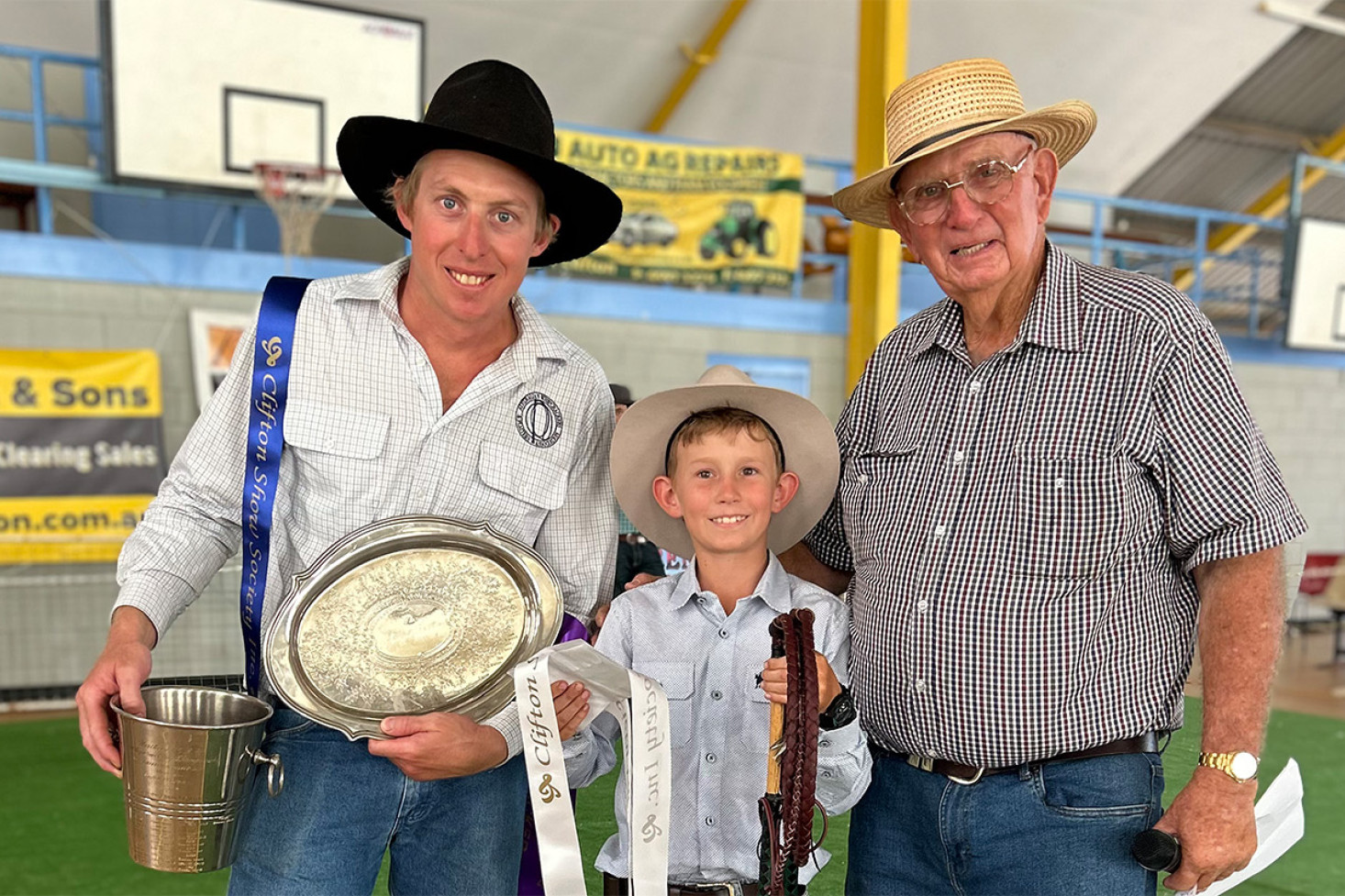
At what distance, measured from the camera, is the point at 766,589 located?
1740 mm

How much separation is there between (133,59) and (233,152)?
28.2 inches

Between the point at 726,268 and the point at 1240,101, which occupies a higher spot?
the point at 1240,101

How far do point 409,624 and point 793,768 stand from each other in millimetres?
596

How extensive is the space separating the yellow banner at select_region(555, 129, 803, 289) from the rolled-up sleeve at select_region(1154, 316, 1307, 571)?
21.8 feet

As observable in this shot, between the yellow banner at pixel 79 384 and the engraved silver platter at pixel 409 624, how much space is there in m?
5.53

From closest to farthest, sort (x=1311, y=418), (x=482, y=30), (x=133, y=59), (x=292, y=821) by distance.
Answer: (x=292, y=821) < (x=133, y=59) < (x=482, y=30) < (x=1311, y=418)

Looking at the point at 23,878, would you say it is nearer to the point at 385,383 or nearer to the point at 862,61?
the point at 385,383

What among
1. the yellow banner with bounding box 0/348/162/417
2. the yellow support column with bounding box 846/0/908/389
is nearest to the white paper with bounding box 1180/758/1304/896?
the yellow support column with bounding box 846/0/908/389

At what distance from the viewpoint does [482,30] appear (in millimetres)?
8914

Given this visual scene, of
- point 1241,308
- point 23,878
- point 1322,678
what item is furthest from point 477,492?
point 1241,308

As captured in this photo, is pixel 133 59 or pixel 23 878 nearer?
pixel 23 878

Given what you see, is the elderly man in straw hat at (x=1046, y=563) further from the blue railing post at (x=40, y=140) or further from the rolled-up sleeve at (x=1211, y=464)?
the blue railing post at (x=40, y=140)

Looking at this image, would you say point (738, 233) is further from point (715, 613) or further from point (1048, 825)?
point (1048, 825)

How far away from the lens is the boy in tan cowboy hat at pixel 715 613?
67.1 inches
